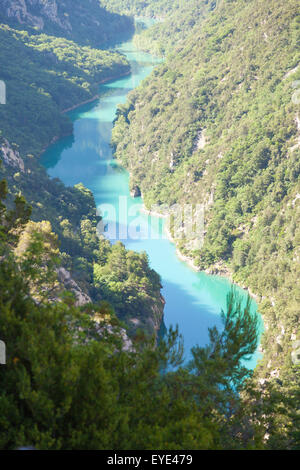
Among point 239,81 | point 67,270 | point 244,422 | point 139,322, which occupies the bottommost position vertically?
point 244,422

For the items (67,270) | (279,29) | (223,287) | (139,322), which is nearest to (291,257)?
(223,287)

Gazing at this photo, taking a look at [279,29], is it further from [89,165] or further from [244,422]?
[244,422]

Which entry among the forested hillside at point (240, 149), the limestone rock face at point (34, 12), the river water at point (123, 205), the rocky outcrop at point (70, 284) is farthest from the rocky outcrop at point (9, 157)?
the limestone rock face at point (34, 12)

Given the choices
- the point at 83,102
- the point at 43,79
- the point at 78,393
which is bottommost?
the point at 78,393

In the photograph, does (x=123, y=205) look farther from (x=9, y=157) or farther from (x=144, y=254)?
(x=144, y=254)

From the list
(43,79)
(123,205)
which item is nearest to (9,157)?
(123,205)

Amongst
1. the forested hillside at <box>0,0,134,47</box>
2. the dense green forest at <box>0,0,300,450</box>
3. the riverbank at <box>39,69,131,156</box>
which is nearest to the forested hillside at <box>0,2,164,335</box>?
the dense green forest at <box>0,0,300,450</box>

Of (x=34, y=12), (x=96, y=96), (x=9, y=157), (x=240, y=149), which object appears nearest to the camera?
(x=9, y=157)
